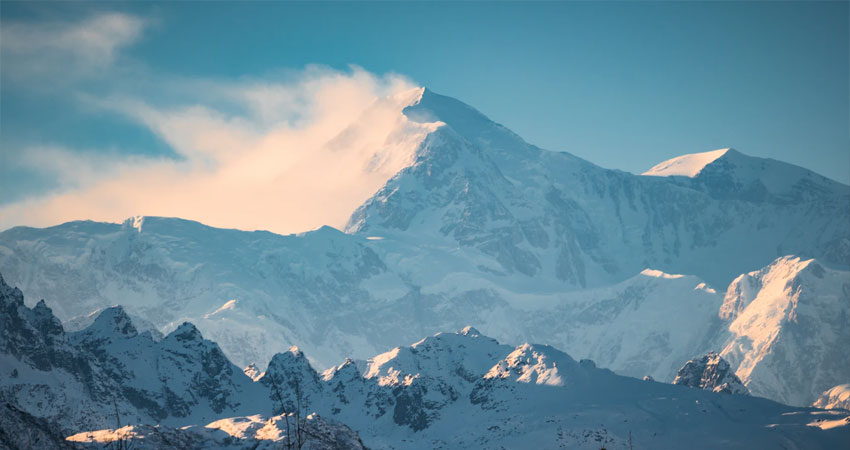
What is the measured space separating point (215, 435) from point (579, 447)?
10977 centimetres

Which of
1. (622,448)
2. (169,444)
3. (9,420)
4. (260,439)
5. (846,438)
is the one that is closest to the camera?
(9,420)

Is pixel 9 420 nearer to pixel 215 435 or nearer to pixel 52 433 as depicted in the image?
pixel 52 433

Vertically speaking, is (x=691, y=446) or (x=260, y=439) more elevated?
(x=260, y=439)

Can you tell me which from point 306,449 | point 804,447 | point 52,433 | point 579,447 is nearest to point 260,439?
point 306,449

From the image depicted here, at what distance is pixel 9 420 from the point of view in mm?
72500

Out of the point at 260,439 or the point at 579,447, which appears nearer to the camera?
the point at 260,439

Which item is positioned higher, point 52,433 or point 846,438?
point 52,433

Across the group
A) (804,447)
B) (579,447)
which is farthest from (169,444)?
(804,447)

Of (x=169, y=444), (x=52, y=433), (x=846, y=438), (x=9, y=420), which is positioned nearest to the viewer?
(x=9, y=420)

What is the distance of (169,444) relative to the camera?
334ft

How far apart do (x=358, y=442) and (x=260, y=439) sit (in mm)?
12665

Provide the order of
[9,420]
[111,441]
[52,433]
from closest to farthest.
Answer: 1. [9,420]
2. [52,433]
3. [111,441]

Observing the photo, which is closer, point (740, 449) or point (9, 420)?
point (9, 420)

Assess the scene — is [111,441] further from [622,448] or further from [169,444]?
[622,448]
